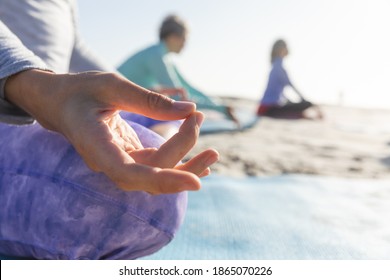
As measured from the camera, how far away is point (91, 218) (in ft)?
2.64

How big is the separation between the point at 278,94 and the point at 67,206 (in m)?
4.92

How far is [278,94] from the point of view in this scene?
18.2ft

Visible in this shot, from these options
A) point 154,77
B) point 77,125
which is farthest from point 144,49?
point 77,125

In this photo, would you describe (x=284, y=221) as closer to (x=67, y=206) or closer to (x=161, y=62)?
(x=67, y=206)

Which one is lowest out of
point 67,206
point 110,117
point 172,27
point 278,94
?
point 278,94

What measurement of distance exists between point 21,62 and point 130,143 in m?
0.20

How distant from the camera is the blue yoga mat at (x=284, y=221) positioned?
1241mm

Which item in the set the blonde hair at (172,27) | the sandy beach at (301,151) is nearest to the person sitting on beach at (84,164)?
the sandy beach at (301,151)

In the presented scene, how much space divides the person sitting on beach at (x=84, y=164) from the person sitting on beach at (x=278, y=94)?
185 inches

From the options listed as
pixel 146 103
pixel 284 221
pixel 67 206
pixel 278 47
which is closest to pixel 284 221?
pixel 284 221

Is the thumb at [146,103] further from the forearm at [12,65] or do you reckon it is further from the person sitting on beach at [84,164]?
the forearm at [12,65]

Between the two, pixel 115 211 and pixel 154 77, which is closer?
pixel 115 211
